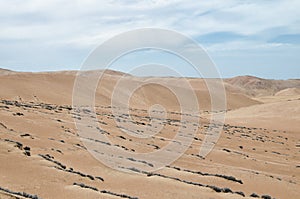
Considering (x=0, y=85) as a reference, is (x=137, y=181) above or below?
below

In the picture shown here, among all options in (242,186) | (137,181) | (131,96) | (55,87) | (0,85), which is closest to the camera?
(137,181)

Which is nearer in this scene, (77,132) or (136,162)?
(136,162)

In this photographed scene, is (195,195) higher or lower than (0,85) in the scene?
lower

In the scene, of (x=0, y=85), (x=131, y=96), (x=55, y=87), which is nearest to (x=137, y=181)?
(x=0, y=85)

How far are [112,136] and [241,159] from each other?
8.51 meters

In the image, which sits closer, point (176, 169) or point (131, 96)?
point (176, 169)

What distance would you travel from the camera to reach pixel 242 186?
1471 cm

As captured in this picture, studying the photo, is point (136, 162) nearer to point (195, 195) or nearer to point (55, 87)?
point (195, 195)

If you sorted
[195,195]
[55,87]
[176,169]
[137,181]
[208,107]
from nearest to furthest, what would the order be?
[195,195], [137,181], [176,169], [55,87], [208,107]

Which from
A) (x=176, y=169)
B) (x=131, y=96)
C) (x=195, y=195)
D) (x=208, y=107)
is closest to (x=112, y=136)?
(x=176, y=169)

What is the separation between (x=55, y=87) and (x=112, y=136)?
42.4m

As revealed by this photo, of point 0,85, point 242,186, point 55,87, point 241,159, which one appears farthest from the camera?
point 55,87

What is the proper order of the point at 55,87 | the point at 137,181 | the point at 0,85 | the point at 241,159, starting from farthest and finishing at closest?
the point at 55,87 < the point at 0,85 < the point at 241,159 < the point at 137,181

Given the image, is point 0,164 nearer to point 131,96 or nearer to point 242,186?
point 242,186
